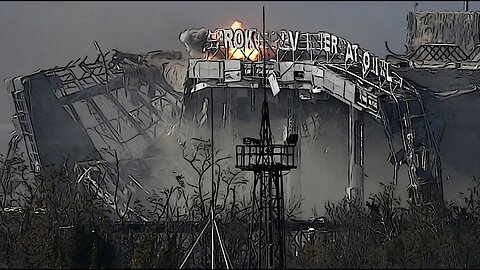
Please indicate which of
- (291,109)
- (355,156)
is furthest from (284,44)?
(355,156)

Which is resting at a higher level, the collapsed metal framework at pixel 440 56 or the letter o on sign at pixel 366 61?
the collapsed metal framework at pixel 440 56

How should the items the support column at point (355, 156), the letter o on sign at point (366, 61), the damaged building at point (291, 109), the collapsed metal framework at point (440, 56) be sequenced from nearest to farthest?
1. the letter o on sign at point (366, 61)
2. the damaged building at point (291, 109)
3. the support column at point (355, 156)
4. the collapsed metal framework at point (440, 56)

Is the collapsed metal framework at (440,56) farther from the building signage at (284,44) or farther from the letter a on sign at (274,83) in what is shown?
the letter a on sign at (274,83)

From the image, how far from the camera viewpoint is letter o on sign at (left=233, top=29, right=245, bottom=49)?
3788 cm

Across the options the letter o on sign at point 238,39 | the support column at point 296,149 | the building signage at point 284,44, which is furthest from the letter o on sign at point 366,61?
the support column at point 296,149

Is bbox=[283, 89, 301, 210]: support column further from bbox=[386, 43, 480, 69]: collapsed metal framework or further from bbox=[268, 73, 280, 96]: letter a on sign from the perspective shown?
bbox=[386, 43, 480, 69]: collapsed metal framework

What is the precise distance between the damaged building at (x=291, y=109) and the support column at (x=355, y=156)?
51 mm

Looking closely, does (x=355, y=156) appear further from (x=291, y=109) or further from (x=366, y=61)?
(x=366, y=61)

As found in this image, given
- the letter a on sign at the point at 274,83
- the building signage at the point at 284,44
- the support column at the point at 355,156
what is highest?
the building signage at the point at 284,44

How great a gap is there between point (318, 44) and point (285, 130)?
16.8ft

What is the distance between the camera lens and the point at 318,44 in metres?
37.4

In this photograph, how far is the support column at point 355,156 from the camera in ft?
126

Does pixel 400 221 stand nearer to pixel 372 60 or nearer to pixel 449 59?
pixel 372 60

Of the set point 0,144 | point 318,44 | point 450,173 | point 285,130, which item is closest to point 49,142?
point 0,144
